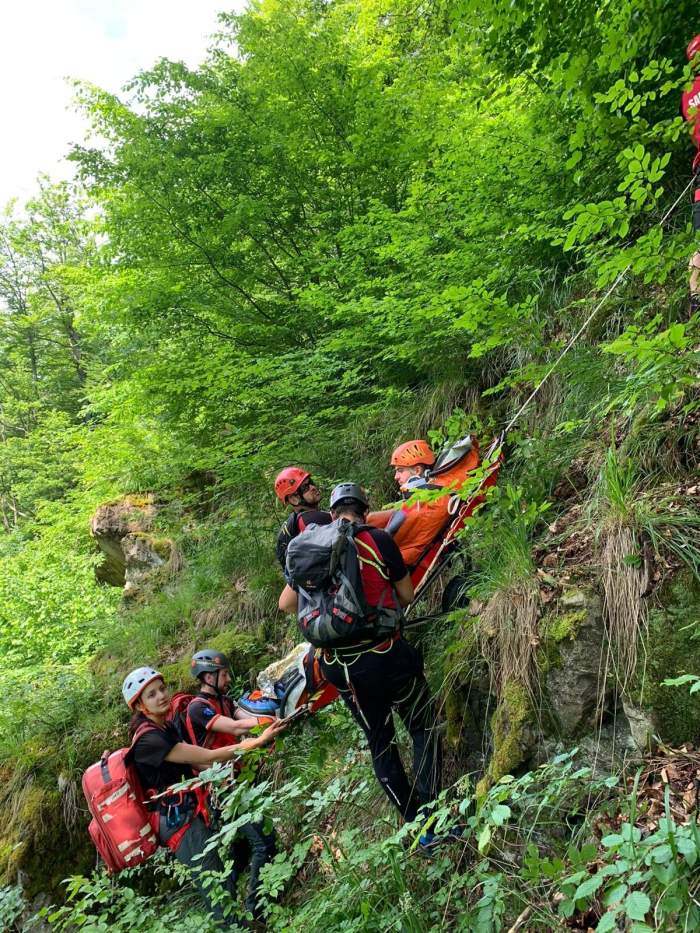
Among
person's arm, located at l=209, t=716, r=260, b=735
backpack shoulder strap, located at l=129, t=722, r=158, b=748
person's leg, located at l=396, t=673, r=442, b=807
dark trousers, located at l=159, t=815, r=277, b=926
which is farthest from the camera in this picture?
person's arm, located at l=209, t=716, r=260, b=735

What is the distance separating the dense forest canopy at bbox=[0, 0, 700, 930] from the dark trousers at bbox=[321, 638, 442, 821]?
96cm

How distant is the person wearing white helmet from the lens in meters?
4.23

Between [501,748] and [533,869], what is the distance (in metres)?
1.12

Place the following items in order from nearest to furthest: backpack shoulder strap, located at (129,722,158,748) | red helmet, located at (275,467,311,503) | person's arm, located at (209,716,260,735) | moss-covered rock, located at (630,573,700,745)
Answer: moss-covered rock, located at (630,573,700,745), backpack shoulder strap, located at (129,722,158,748), person's arm, located at (209,716,260,735), red helmet, located at (275,467,311,503)

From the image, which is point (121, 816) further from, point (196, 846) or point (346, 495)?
point (346, 495)

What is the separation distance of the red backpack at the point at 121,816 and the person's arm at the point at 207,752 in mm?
269

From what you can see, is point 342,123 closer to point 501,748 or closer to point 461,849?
point 501,748

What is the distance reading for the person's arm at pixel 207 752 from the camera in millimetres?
4188

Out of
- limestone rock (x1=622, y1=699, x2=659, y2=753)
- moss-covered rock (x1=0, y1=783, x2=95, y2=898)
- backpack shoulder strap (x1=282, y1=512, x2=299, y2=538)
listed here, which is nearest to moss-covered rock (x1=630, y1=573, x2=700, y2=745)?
limestone rock (x1=622, y1=699, x2=659, y2=753)

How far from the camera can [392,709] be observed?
152 inches

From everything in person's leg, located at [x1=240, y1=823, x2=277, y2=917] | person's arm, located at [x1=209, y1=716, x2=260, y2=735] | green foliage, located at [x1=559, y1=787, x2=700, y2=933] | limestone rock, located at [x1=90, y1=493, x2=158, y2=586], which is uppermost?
limestone rock, located at [x1=90, y1=493, x2=158, y2=586]

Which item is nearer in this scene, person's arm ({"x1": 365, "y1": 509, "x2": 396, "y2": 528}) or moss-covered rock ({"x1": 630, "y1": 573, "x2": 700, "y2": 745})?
moss-covered rock ({"x1": 630, "y1": 573, "x2": 700, "y2": 745})

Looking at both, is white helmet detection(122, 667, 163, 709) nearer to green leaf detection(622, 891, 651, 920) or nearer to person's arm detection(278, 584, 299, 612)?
person's arm detection(278, 584, 299, 612)

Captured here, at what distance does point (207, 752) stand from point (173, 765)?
379mm
